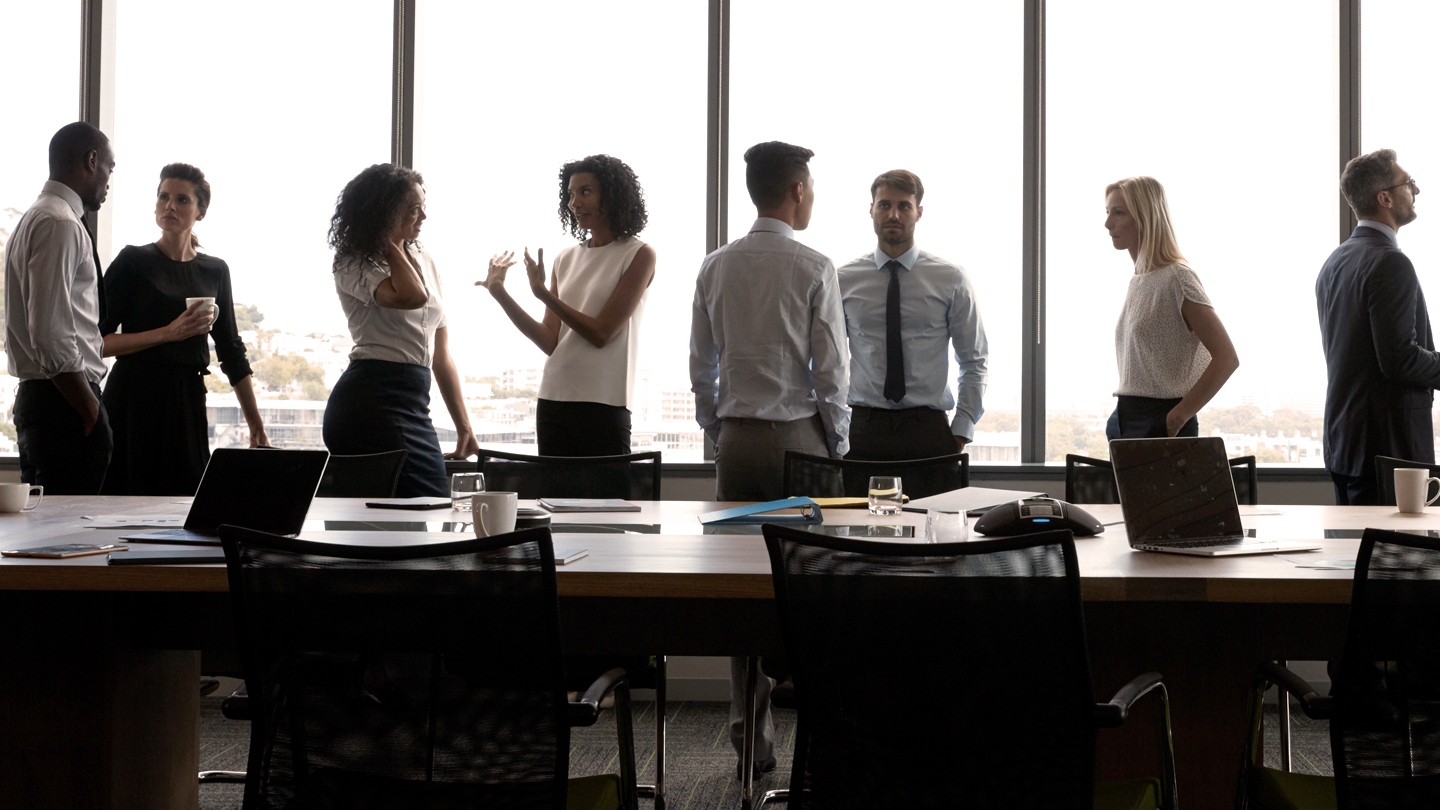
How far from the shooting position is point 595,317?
3615mm

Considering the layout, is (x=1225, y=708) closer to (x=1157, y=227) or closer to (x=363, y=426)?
(x=1157, y=227)

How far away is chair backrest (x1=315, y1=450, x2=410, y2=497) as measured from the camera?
323cm

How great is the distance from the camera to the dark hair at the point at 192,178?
3947 millimetres

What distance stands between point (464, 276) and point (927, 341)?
2114 millimetres

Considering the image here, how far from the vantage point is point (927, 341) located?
4012mm

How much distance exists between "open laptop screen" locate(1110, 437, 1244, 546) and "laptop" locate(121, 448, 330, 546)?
4.86 feet

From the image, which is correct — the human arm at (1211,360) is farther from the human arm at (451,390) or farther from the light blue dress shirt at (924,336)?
the human arm at (451,390)

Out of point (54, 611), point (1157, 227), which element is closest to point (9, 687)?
point (54, 611)

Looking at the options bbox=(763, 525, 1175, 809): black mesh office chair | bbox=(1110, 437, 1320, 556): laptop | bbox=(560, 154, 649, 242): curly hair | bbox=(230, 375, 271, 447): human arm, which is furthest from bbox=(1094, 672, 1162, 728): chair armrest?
bbox=(230, 375, 271, 447): human arm

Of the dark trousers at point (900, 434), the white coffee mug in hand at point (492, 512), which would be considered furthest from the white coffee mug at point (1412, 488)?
the white coffee mug in hand at point (492, 512)

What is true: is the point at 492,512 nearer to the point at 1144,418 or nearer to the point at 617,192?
the point at 617,192

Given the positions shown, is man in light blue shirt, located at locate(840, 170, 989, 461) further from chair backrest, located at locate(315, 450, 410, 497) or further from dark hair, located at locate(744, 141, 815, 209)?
chair backrest, located at locate(315, 450, 410, 497)

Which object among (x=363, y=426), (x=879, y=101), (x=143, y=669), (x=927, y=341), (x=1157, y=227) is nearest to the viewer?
(x=143, y=669)

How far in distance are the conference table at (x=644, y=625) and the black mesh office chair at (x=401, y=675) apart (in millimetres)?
265
